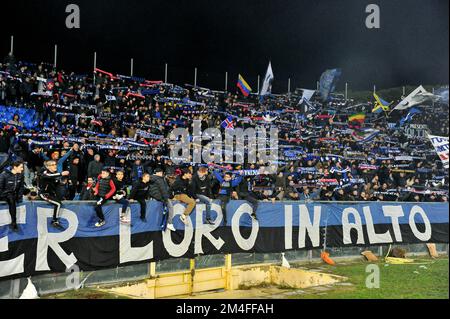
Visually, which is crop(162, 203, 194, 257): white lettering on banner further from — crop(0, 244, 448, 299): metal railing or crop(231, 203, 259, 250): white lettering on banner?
crop(231, 203, 259, 250): white lettering on banner

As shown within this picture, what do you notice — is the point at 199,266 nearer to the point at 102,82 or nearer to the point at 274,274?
the point at 274,274

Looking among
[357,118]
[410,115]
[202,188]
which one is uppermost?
→ [410,115]

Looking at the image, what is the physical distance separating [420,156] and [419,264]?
12.0 meters

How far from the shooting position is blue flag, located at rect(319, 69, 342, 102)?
28.4m

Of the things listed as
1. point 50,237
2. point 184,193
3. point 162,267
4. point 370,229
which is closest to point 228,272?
point 162,267

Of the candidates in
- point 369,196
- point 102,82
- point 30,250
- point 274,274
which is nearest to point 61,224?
point 30,250

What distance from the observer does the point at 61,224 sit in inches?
398

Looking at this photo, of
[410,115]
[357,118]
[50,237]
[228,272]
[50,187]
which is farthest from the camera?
[357,118]

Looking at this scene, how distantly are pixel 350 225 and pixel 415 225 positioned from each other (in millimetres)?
2856

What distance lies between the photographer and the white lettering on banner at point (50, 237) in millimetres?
9711

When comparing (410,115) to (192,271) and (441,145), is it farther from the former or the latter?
(192,271)

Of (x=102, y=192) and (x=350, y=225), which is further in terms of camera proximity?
(x=350, y=225)

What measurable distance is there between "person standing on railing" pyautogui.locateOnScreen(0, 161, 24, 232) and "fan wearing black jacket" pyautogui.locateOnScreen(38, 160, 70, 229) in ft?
1.98

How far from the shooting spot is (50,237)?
9898 mm
